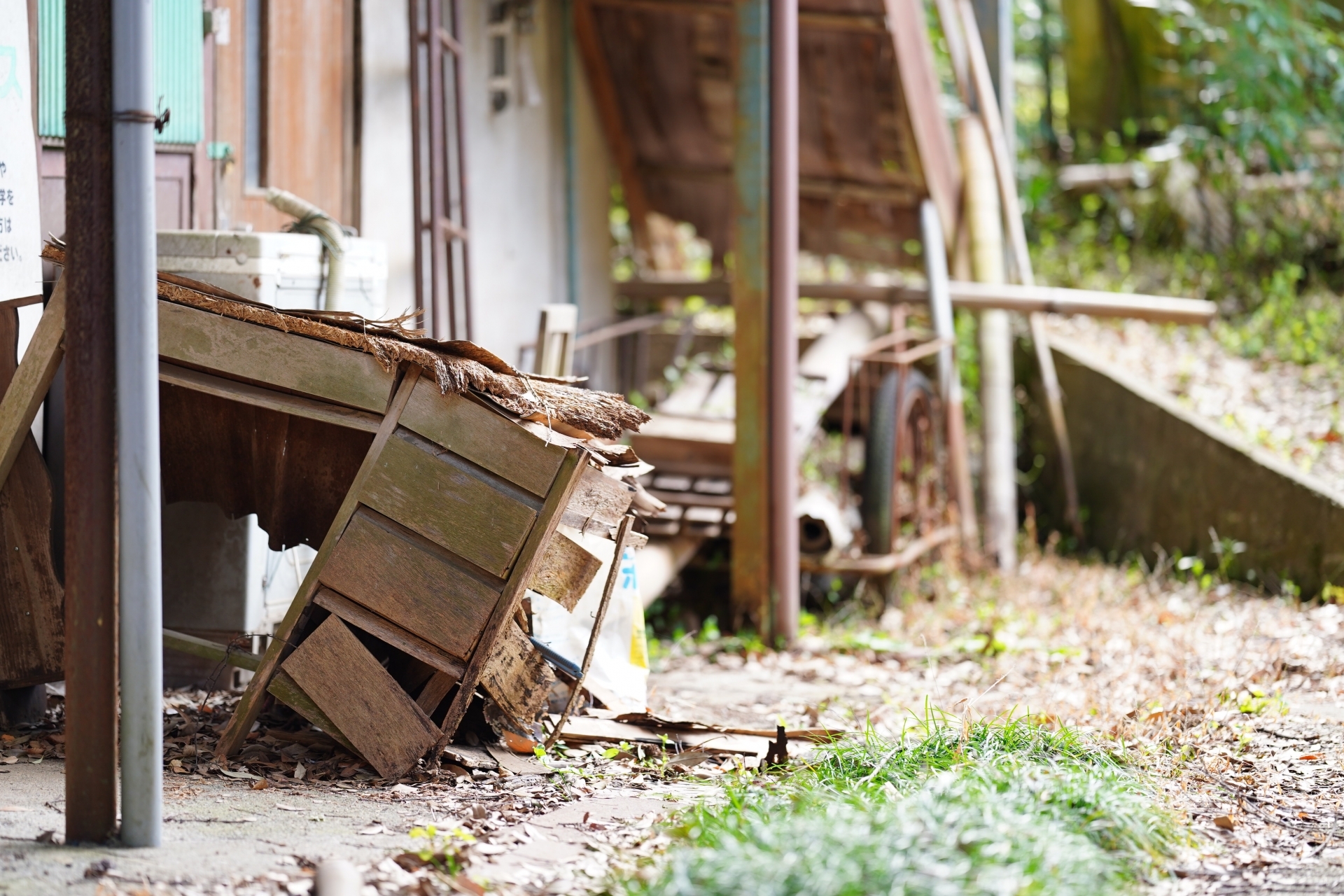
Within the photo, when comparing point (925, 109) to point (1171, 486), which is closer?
point (1171, 486)

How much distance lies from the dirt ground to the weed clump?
0.66 ft

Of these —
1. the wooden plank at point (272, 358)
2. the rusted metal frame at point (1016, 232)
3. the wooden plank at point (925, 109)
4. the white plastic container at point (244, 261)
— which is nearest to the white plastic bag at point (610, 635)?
the wooden plank at point (272, 358)

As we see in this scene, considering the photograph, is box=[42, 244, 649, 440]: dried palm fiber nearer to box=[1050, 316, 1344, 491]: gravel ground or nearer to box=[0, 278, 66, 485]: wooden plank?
box=[0, 278, 66, 485]: wooden plank

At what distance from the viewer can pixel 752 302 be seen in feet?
21.9

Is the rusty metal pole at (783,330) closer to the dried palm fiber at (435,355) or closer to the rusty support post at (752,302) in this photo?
the rusty support post at (752,302)

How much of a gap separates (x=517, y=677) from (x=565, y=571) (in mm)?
401

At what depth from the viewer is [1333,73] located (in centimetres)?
1004

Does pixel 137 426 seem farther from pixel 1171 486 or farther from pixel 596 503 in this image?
pixel 1171 486

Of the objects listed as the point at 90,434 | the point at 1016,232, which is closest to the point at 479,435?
the point at 90,434

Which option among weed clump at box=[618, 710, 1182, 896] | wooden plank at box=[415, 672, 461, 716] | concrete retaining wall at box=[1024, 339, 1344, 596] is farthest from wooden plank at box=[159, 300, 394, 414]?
concrete retaining wall at box=[1024, 339, 1344, 596]

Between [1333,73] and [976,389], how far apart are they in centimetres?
386

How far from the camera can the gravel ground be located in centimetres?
804

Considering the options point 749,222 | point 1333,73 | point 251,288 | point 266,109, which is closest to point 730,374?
point 749,222

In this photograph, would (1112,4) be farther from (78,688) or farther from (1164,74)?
(78,688)
